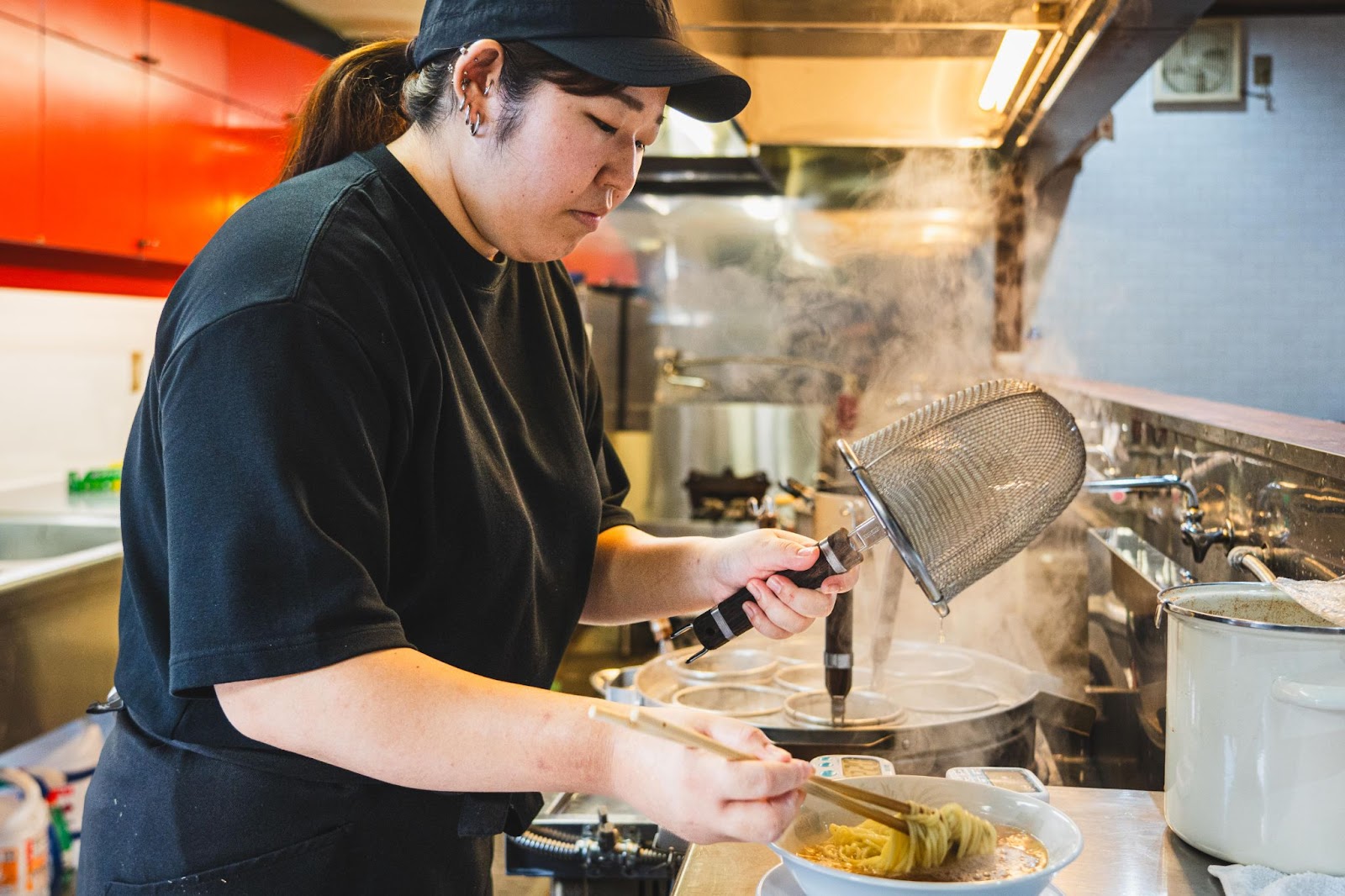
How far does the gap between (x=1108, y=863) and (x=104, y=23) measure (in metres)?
3.89

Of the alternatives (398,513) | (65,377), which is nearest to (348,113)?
(398,513)

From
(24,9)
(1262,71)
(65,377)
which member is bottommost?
(65,377)

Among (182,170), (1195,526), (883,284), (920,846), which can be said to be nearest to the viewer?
(920,846)

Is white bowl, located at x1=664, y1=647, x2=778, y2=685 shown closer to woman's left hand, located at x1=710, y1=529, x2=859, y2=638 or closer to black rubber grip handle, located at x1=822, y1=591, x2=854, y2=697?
black rubber grip handle, located at x1=822, y1=591, x2=854, y2=697

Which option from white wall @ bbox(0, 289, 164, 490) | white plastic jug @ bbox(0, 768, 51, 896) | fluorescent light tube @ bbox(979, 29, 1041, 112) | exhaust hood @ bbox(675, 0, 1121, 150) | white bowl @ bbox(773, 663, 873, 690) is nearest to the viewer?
white bowl @ bbox(773, 663, 873, 690)

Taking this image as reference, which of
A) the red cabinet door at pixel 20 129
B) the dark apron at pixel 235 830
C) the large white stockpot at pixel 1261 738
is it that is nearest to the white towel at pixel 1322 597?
the large white stockpot at pixel 1261 738

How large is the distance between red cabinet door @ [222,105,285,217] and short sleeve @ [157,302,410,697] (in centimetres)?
383

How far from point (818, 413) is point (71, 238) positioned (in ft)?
9.21

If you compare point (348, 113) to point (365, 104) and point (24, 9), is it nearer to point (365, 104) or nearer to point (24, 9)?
point (365, 104)

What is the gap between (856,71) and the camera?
9.48ft

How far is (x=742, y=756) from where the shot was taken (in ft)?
2.46

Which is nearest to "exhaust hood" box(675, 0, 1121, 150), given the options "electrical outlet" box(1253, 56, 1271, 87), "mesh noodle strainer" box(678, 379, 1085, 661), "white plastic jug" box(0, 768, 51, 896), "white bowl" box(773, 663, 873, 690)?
"mesh noodle strainer" box(678, 379, 1085, 661)

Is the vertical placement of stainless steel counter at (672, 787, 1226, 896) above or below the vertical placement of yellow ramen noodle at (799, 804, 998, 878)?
below

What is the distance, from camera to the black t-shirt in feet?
2.51
